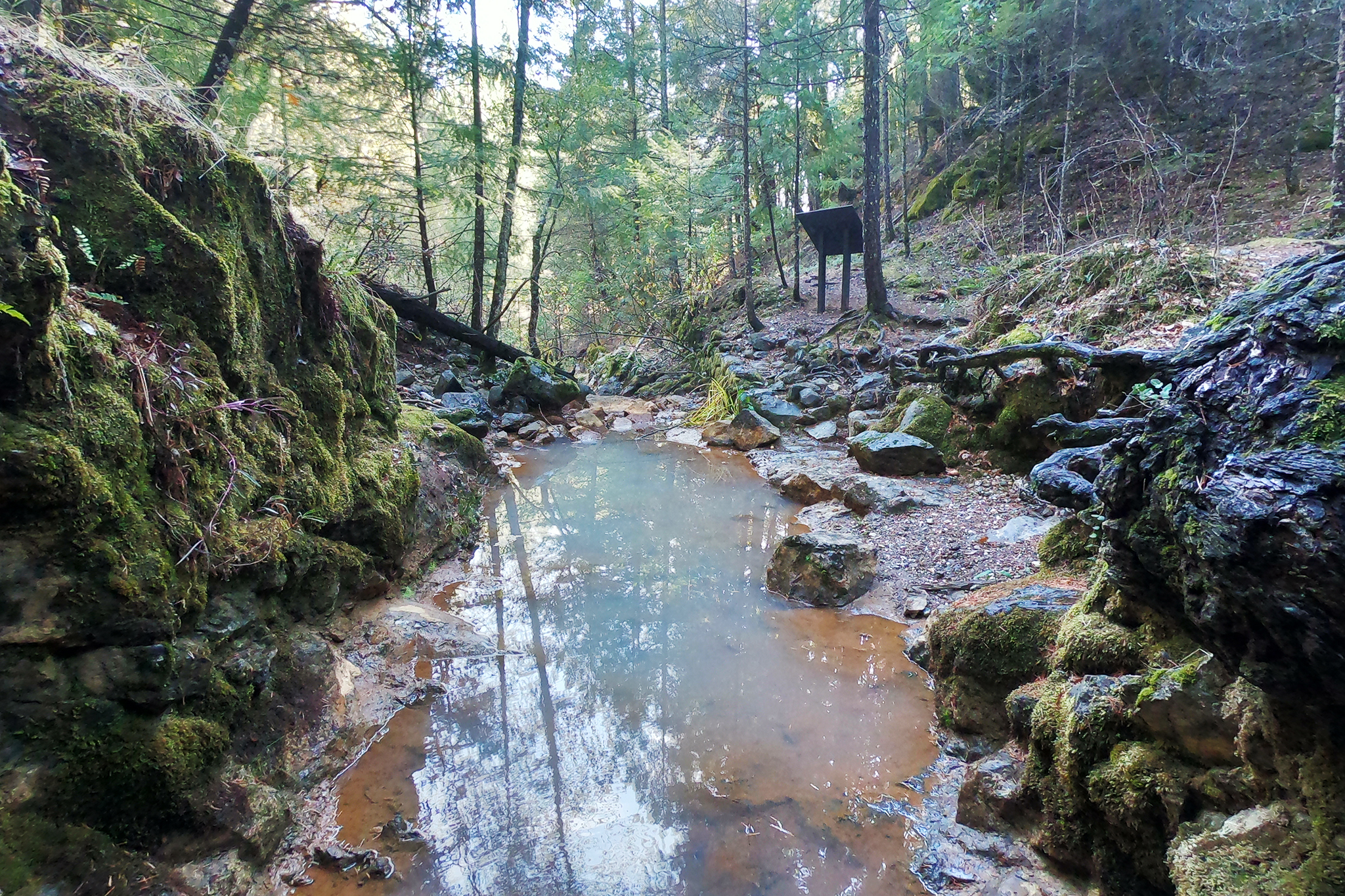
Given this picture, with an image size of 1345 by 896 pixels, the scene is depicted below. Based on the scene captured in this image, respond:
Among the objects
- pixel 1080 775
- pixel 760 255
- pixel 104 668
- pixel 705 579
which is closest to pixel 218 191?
pixel 104 668

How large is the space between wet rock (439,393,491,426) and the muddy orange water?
4.65 m

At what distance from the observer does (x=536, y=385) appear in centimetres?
1093

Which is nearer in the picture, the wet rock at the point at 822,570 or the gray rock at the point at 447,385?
the wet rock at the point at 822,570

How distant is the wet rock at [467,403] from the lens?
30.2 feet

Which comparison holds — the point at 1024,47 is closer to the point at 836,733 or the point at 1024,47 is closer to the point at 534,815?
the point at 836,733

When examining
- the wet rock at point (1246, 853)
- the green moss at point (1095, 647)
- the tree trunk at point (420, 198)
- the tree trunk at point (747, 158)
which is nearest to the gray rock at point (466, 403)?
the tree trunk at point (420, 198)

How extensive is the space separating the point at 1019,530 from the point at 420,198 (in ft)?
32.7

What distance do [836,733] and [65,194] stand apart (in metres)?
4.36

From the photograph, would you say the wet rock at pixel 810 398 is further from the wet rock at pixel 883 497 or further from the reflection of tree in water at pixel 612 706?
the reflection of tree in water at pixel 612 706

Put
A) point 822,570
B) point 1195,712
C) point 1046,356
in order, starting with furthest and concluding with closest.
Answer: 1. point 1046,356
2. point 822,570
3. point 1195,712

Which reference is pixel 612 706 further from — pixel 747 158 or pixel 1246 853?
pixel 747 158

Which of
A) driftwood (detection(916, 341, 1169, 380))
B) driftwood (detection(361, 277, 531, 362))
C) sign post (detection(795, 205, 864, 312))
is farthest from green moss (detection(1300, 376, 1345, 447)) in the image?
driftwood (detection(361, 277, 531, 362))

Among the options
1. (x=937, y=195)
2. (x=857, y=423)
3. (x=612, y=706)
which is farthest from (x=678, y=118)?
(x=612, y=706)

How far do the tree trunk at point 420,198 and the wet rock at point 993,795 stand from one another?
9.52 metres
